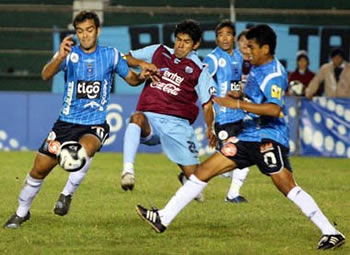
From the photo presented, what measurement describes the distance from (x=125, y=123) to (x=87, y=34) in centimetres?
1027

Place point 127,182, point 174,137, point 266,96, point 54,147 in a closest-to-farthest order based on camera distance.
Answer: point 266,96
point 127,182
point 54,147
point 174,137

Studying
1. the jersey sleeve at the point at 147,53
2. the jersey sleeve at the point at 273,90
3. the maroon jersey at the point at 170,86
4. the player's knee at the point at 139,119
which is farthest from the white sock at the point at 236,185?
the jersey sleeve at the point at 273,90

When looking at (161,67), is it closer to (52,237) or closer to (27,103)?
(52,237)

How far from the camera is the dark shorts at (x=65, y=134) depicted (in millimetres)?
9820

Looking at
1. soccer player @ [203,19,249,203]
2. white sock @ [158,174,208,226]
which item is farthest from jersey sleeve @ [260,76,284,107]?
soccer player @ [203,19,249,203]

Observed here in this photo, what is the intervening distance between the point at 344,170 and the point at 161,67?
726cm

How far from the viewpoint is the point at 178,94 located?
11.1 m

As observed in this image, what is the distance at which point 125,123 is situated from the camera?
2019cm

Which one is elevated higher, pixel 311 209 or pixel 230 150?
pixel 230 150

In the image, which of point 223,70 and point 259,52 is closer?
point 259,52

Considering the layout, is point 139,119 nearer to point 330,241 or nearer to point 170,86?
point 170,86

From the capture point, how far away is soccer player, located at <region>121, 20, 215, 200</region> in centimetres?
1102

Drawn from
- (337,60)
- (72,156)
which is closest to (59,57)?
(72,156)

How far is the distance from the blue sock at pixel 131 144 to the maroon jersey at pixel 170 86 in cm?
53
